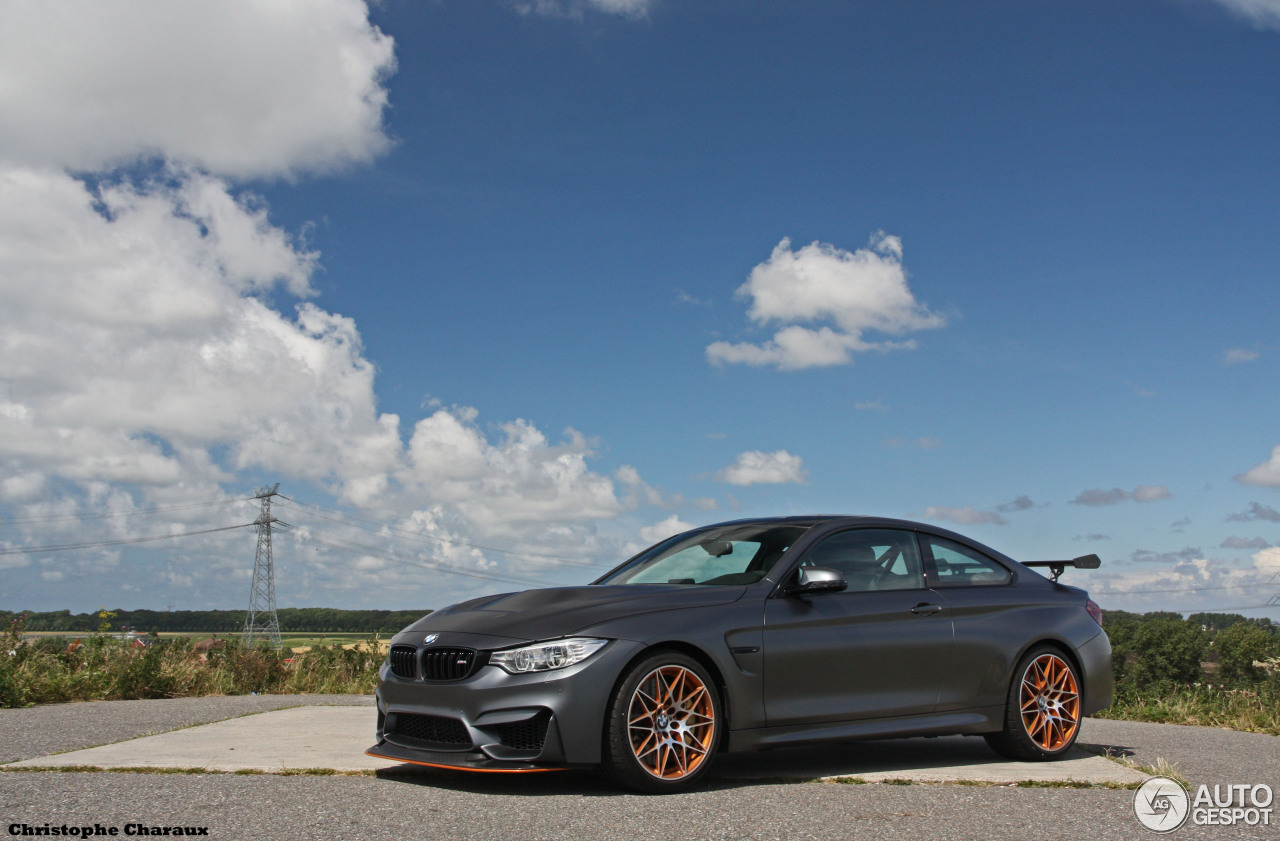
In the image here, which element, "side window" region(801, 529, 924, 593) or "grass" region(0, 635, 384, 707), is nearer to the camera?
"side window" region(801, 529, 924, 593)

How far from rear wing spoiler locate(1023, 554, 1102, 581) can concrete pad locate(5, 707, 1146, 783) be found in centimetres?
126

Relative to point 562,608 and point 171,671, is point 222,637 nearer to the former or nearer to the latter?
point 171,671

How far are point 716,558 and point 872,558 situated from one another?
1015 mm

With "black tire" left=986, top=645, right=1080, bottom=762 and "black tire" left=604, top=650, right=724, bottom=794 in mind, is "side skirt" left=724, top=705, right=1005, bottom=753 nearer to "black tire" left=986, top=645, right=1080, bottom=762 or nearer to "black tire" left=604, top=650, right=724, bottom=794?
"black tire" left=986, top=645, right=1080, bottom=762

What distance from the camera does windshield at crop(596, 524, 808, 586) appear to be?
6.44 metres

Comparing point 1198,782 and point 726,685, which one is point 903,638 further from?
point 1198,782

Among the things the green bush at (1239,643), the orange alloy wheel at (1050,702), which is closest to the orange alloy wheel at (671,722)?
the orange alloy wheel at (1050,702)

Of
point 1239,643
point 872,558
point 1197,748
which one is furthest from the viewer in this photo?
point 1239,643

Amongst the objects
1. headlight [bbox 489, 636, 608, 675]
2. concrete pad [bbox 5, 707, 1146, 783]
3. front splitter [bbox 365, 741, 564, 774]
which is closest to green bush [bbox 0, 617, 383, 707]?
concrete pad [bbox 5, 707, 1146, 783]

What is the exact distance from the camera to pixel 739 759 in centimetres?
693

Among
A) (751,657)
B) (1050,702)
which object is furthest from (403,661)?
(1050,702)

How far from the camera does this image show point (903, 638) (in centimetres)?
654

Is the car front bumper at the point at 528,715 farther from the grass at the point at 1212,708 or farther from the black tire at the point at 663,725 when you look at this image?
the grass at the point at 1212,708

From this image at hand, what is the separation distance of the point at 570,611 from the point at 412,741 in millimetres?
1135
